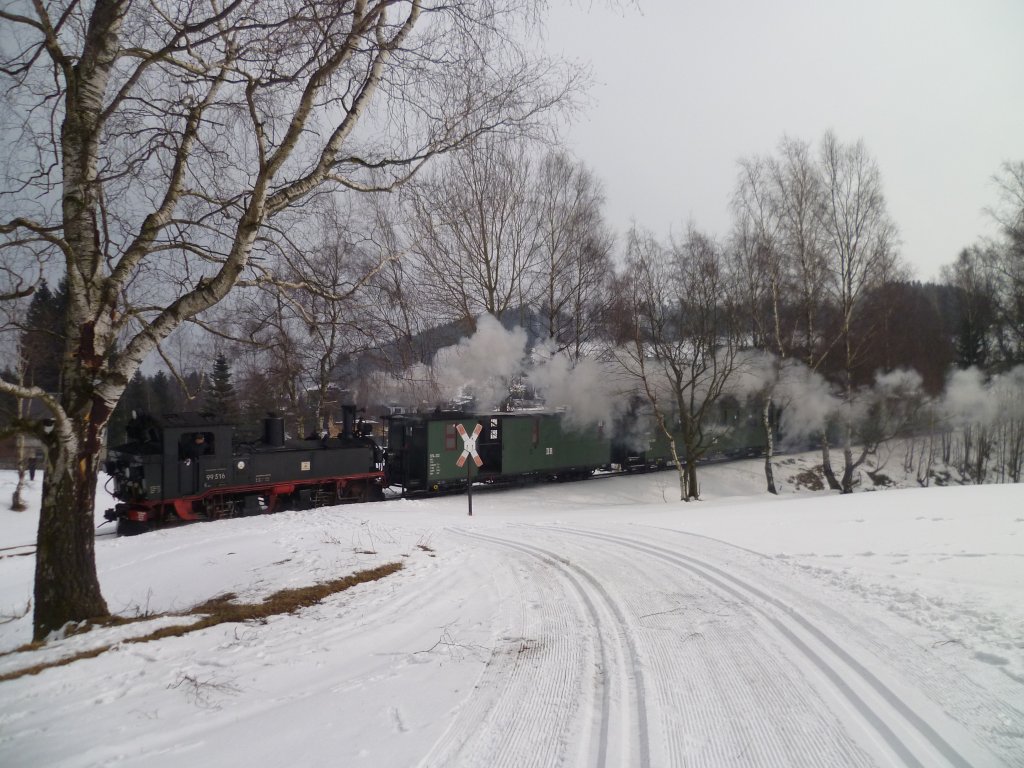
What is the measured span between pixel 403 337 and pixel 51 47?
4105 millimetres

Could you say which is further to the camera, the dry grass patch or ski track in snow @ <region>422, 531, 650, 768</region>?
the dry grass patch

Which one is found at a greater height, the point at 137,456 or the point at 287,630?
the point at 137,456

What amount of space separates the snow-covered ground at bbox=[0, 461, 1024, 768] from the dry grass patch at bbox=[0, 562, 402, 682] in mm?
162

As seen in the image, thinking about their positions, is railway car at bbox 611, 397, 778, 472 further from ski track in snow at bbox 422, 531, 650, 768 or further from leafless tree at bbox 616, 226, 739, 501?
ski track in snow at bbox 422, 531, 650, 768

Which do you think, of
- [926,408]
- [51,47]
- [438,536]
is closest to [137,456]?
[438,536]

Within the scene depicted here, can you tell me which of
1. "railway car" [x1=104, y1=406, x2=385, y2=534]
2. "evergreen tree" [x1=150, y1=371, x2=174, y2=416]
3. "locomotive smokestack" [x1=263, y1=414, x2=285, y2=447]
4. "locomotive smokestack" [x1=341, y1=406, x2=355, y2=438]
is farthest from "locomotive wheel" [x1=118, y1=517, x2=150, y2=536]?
"evergreen tree" [x1=150, y1=371, x2=174, y2=416]

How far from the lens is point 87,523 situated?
5.45 m

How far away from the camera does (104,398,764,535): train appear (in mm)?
14406

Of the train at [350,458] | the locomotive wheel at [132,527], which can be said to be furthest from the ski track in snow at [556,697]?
the locomotive wheel at [132,527]

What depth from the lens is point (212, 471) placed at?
15.1 meters

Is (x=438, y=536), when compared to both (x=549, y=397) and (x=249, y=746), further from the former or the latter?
(x=549, y=397)

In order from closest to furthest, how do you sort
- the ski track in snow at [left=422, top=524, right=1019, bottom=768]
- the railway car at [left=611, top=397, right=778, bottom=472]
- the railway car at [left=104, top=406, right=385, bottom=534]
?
the ski track in snow at [left=422, top=524, right=1019, bottom=768], the railway car at [left=104, top=406, right=385, bottom=534], the railway car at [left=611, top=397, right=778, bottom=472]

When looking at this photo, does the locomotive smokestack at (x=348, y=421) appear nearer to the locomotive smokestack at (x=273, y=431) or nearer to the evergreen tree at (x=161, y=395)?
the locomotive smokestack at (x=273, y=431)

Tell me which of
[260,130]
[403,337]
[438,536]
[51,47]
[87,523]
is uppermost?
[51,47]
